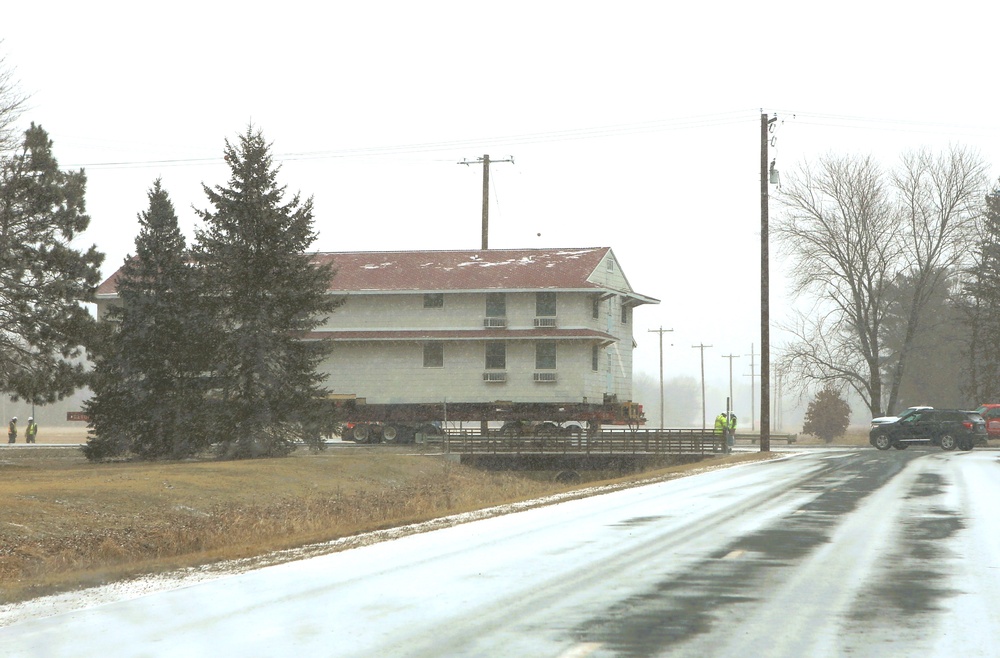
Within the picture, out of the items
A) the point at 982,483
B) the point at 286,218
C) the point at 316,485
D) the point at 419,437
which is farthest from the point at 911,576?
the point at 419,437

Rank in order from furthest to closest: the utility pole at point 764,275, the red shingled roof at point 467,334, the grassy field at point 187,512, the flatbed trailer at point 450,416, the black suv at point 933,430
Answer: the red shingled roof at point 467,334 → the flatbed trailer at point 450,416 → the black suv at point 933,430 → the utility pole at point 764,275 → the grassy field at point 187,512

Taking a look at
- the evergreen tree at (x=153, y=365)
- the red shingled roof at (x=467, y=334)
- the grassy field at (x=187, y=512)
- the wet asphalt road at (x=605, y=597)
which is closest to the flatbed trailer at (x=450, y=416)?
the red shingled roof at (x=467, y=334)

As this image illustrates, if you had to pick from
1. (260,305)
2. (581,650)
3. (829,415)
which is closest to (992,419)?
(829,415)

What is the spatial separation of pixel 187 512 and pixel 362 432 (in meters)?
30.5

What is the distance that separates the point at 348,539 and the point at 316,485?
47.0 ft

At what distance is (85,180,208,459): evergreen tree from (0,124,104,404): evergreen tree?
1586mm

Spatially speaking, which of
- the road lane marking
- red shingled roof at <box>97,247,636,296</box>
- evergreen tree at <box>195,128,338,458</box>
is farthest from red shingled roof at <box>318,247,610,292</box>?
the road lane marking

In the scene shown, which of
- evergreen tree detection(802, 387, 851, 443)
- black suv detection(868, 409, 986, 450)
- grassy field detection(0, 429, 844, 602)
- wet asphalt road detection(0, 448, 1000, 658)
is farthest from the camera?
evergreen tree detection(802, 387, 851, 443)

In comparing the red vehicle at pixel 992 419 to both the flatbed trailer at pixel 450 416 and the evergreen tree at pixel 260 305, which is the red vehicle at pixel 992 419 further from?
the evergreen tree at pixel 260 305

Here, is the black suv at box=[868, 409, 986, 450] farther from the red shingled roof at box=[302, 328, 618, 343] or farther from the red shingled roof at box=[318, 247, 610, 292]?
the red shingled roof at box=[318, 247, 610, 292]

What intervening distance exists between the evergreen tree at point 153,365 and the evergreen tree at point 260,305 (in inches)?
109

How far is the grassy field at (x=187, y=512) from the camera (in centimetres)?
1523

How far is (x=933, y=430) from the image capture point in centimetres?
4634

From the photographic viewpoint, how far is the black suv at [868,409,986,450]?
45812 mm
